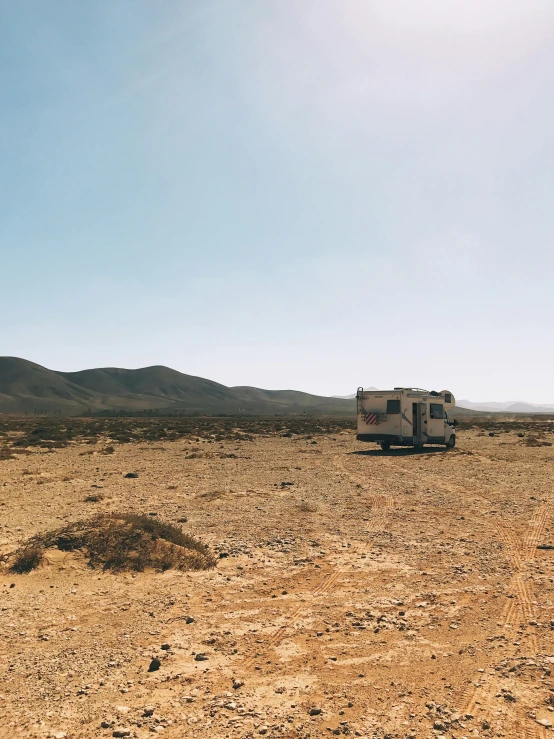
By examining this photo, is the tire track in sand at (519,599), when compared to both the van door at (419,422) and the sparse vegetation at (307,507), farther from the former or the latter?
the van door at (419,422)

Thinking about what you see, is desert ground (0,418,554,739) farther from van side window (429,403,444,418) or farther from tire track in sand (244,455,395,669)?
van side window (429,403,444,418)

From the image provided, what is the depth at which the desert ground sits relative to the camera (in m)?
5.25

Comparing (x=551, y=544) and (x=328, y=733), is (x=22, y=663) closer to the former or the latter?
(x=328, y=733)

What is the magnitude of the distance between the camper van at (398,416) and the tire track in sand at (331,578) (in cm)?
1542

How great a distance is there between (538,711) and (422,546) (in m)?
6.32

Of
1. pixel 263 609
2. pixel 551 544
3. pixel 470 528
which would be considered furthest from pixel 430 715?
pixel 470 528

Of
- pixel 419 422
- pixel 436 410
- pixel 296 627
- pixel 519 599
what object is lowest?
pixel 296 627

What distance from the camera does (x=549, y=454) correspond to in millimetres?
31938

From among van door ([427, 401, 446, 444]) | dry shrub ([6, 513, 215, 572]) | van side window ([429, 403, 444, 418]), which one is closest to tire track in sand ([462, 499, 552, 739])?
dry shrub ([6, 513, 215, 572])

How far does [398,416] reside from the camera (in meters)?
→ 32.3

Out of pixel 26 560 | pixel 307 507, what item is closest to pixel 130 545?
pixel 26 560

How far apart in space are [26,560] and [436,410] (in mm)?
28673

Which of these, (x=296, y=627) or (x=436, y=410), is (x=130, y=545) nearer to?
(x=296, y=627)

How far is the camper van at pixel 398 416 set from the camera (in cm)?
3225
